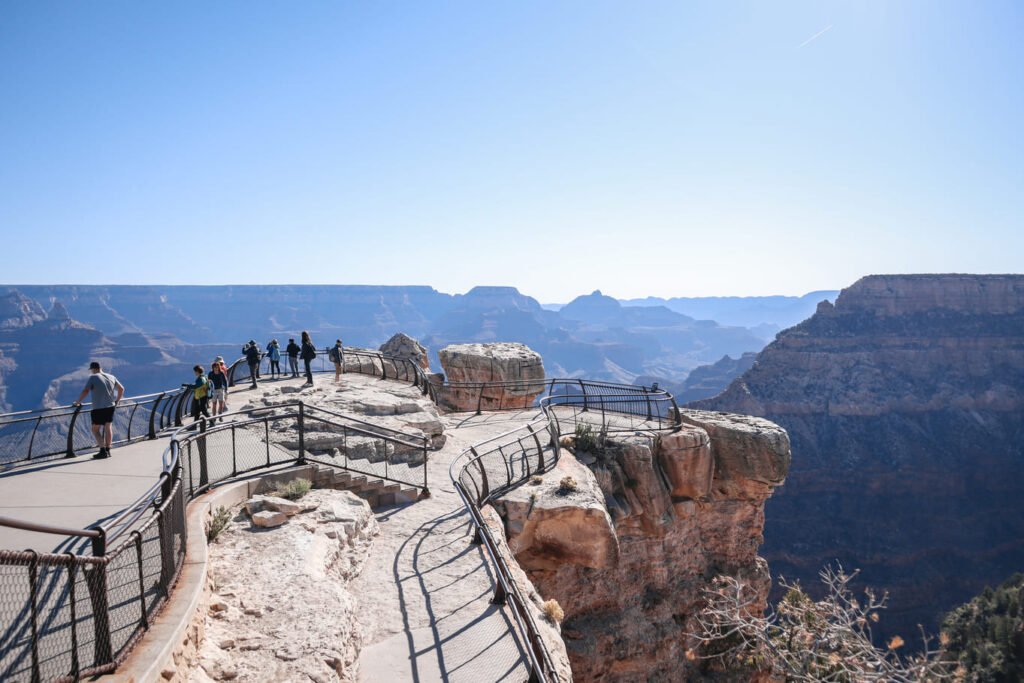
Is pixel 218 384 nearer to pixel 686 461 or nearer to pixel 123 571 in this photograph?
pixel 123 571

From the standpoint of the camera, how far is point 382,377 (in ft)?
98.7

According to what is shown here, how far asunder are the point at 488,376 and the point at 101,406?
21.3m

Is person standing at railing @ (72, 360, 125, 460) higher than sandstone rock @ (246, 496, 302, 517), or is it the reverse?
person standing at railing @ (72, 360, 125, 460)

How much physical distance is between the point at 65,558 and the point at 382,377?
85.5 ft

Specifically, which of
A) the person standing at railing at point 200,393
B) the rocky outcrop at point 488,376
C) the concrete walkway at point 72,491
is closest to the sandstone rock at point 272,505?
the concrete walkway at point 72,491

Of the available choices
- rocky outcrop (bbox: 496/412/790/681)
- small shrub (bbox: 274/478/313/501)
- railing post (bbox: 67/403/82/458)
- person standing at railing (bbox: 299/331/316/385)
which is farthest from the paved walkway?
person standing at railing (bbox: 299/331/316/385)

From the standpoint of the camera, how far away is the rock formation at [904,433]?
65688 millimetres

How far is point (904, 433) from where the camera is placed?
8494 centimetres

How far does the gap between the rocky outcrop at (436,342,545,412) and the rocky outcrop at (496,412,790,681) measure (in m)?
10.5

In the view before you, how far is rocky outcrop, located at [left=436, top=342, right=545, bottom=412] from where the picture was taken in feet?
103

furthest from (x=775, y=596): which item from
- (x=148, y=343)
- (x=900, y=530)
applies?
(x=148, y=343)

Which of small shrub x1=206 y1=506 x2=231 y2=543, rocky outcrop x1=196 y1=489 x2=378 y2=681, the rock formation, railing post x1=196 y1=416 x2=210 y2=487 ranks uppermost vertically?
railing post x1=196 y1=416 x2=210 y2=487

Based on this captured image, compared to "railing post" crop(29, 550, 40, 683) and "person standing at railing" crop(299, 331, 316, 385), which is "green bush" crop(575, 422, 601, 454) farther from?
"railing post" crop(29, 550, 40, 683)

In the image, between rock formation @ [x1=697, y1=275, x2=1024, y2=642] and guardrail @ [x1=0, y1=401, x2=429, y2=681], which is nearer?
guardrail @ [x1=0, y1=401, x2=429, y2=681]
